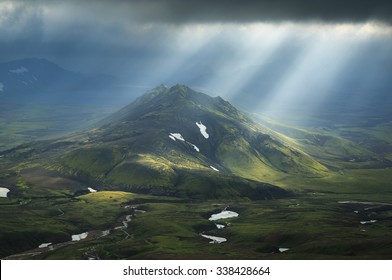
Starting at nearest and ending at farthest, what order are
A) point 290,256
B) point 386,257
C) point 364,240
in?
point 386,257, point 290,256, point 364,240
